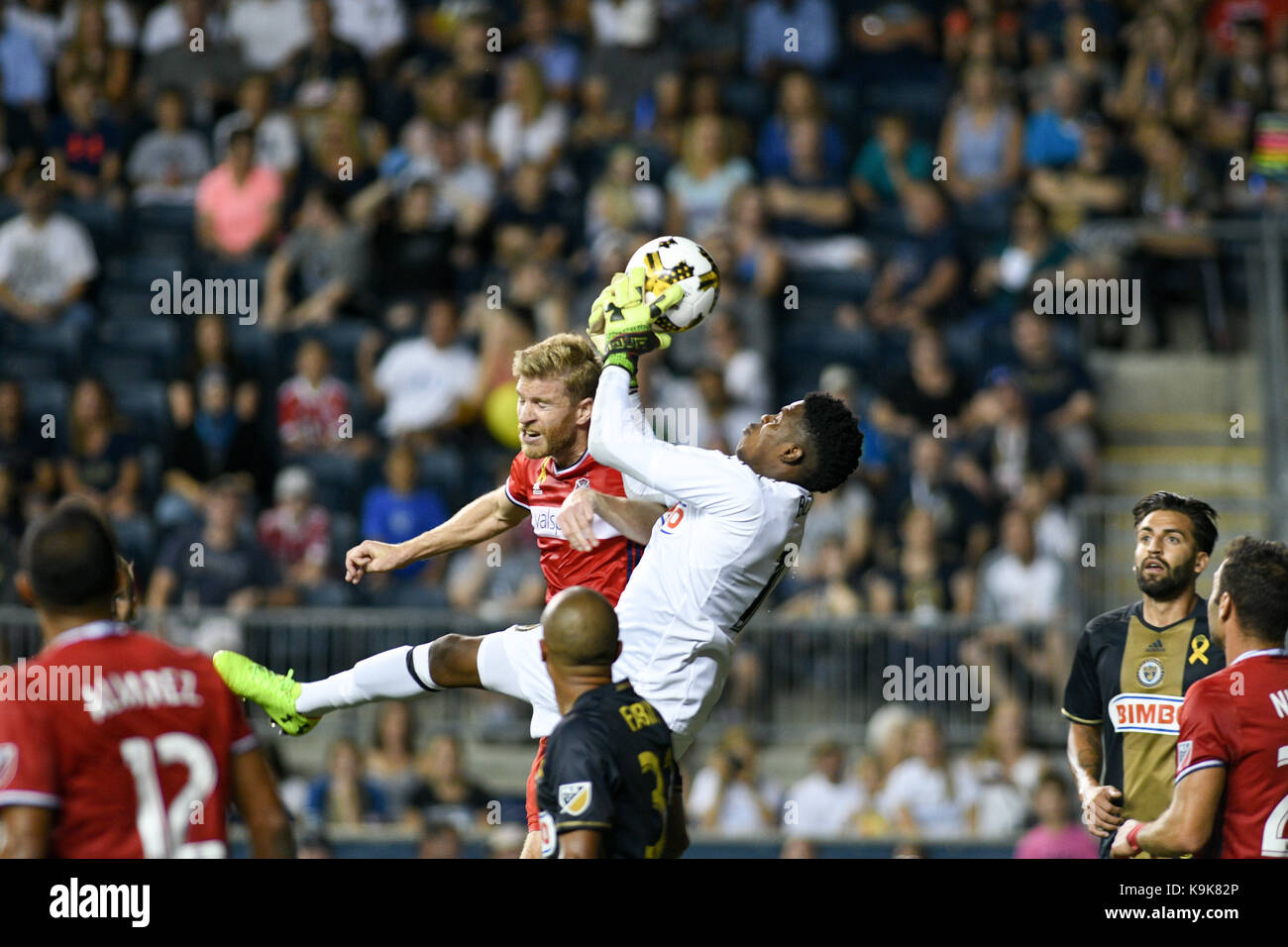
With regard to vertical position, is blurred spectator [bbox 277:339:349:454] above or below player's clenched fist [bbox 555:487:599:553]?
above

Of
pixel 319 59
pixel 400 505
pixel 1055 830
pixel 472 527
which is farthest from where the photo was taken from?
pixel 319 59

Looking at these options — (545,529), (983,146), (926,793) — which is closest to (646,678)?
(545,529)

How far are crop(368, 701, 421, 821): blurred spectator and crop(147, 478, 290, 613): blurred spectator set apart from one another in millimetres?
1287

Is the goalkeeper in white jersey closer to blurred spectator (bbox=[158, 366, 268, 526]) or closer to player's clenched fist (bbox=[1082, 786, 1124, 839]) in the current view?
player's clenched fist (bbox=[1082, 786, 1124, 839])

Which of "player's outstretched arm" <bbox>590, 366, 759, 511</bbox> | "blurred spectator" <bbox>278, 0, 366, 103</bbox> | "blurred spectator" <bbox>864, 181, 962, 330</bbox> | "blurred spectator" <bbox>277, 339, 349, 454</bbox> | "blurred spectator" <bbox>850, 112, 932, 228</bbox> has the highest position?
"blurred spectator" <bbox>278, 0, 366, 103</bbox>

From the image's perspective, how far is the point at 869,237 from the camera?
15.3 m

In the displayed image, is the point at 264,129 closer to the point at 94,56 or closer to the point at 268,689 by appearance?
the point at 94,56

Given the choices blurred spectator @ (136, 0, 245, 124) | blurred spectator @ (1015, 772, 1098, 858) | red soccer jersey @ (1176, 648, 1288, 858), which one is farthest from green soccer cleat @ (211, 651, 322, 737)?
blurred spectator @ (136, 0, 245, 124)

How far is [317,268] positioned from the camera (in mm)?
14922

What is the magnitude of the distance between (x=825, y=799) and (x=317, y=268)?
617 cm

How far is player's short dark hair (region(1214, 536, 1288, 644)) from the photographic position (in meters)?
5.99

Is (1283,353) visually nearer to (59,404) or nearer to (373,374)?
(373,374)

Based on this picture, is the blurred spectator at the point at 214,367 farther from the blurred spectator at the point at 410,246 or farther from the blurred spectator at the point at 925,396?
the blurred spectator at the point at 925,396

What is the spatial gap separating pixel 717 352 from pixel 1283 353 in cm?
403
